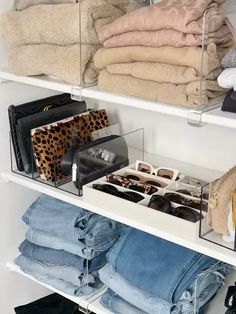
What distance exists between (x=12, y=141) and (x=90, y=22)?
468mm

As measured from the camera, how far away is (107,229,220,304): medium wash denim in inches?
56.3

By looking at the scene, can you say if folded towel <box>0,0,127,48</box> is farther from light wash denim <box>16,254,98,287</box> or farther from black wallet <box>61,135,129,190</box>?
light wash denim <box>16,254,98,287</box>

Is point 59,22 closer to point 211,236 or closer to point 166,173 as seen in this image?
point 166,173

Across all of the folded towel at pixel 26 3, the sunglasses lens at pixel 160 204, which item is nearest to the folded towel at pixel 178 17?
the folded towel at pixel 26 3

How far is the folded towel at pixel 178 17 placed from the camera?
1.19m

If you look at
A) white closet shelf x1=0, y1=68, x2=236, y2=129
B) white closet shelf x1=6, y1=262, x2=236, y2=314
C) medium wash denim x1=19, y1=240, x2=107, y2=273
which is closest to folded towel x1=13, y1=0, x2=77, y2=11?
white closet shelf x1=0, y1=68, x2=236, y2=129

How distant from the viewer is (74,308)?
181 cm

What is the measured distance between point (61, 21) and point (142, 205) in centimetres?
51

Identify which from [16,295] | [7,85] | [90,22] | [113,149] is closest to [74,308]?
[16,295]

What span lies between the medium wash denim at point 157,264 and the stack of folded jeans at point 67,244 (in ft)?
0.32

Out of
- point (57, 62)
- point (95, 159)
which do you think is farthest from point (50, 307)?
point (57, 62)

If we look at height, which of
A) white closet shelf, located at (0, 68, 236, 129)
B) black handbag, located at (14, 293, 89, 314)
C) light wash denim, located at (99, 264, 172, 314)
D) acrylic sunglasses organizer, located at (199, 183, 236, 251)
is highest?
white closet shelf, located at (0, 68, 236, 129)

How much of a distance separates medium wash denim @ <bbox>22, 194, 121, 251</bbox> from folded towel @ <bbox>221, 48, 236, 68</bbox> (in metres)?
0.67

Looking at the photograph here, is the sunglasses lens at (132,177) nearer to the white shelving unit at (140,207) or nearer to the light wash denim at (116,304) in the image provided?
the white shelving unit at (140,207)
